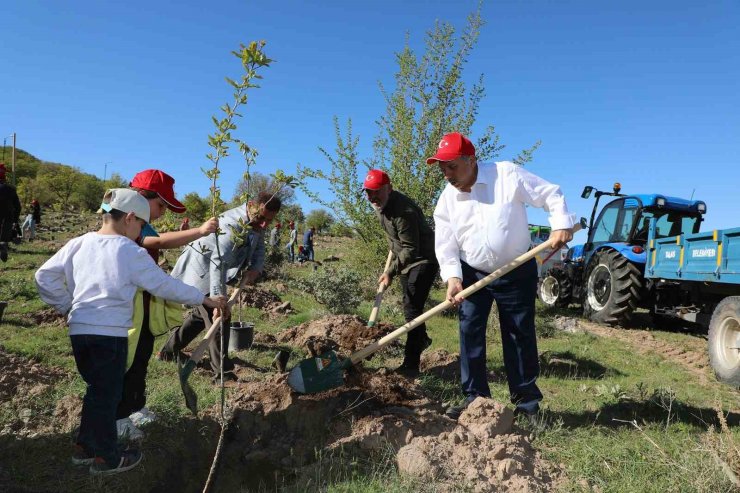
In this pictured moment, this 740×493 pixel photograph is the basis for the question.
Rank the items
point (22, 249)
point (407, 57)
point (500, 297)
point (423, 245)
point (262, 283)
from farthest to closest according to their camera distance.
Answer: point (22, 249) < point (262, 283) < point (407, 57) < point (423, 245) < point (500, 297)

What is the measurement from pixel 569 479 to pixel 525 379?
808 mm

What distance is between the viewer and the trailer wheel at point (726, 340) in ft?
17.7

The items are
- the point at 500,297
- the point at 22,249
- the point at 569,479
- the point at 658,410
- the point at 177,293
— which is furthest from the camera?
the point at 22,249

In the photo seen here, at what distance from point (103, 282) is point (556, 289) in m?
9.94

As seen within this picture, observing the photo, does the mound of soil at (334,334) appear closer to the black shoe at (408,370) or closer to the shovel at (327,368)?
the black shoe at (408,370)

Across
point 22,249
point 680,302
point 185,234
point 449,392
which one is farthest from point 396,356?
point 22,249

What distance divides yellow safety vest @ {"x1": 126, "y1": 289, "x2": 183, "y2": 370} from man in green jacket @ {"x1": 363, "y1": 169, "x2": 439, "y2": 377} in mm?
2111

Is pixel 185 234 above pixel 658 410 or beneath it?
above

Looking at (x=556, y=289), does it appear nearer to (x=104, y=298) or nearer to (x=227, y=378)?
(x=227, y=378)

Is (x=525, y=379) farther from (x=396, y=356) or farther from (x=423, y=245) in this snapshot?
(x=396, y=356)

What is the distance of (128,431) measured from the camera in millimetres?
2910

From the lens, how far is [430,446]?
2.77m

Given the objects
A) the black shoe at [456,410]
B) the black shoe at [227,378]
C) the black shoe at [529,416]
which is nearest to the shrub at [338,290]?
the black shoe at [227,378]

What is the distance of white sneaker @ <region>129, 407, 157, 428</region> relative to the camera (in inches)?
122
